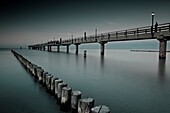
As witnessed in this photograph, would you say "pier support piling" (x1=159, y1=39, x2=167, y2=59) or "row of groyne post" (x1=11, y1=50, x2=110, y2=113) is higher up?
"pier support piling" (x1=159, y1=39, x2=167, y2=59)

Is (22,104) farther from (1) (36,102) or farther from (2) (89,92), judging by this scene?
(2) (89,92)

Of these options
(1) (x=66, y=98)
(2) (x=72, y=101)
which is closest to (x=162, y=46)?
(1) (x=66, y=98)

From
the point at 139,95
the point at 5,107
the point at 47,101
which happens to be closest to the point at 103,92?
the point at 139,95

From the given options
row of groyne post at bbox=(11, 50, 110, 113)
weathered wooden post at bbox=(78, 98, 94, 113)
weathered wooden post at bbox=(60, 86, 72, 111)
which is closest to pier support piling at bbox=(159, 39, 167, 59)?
row of groyne post at bbox=(11, 50, 110, 113)

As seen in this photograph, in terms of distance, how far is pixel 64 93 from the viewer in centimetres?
522

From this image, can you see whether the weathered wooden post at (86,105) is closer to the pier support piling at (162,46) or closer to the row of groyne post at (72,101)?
the row of groyne post at (72,101)

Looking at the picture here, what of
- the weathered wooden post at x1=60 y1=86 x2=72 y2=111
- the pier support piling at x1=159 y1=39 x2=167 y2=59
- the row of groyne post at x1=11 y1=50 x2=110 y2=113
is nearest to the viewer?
the row of groyne post at x1=11 y1=50 x2=110 y2=113

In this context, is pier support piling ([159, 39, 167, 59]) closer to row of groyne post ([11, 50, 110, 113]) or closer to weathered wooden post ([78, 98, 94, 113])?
row of groyne post ([11, 50, 110, 113])

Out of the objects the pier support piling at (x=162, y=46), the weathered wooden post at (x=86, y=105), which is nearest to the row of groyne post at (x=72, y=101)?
the weathered wooden post at (x=86, y=105)

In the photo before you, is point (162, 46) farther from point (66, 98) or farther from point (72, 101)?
point (72, 101)

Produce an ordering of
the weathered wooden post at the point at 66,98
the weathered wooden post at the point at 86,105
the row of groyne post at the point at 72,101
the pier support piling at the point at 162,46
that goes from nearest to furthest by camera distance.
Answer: the row of groyne post at the point at 72,101
the weathered wooden post at the point at 86,105
the weathered wooden post at the point at 66,98
the pier support piling at the point at 162,46

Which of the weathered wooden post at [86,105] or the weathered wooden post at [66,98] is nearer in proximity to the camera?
the weathered wooden post at [86,105]

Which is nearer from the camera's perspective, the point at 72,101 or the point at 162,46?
the point at 72,101

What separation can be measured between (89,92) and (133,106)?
2689mm
